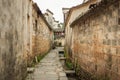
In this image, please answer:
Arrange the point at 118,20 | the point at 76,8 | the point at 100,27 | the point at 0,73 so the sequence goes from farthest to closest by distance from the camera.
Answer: the point at 76,8
the point at 100,27
the point at 118,20
the point at 0,73

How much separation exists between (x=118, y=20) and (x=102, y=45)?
47.8 inches

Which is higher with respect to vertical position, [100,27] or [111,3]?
[111,3]

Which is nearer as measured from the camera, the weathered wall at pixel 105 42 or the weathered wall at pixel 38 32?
the weathered wall at pixel 105 42

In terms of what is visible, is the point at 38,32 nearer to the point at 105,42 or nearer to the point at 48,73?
the point at 48,73

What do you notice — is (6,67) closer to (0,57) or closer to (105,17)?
(0,57)

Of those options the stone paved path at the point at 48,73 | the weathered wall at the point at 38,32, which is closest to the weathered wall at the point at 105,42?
the stone paved path at the point at 48,73

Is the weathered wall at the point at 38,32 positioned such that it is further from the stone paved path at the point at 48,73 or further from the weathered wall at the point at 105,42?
the weathered wall at the point at 105,42

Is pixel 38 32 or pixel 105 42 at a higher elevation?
pixel 38 32

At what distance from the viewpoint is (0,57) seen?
12.6 feet

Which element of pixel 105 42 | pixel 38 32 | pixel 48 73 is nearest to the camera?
pixel 105 42

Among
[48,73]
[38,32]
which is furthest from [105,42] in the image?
[38,32]

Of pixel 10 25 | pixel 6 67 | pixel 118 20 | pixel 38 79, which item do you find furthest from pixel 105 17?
pixel 38 79

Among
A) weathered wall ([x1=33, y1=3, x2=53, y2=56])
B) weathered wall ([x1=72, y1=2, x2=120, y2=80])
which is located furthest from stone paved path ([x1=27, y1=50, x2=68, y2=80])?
weathered wall ([x1=33, y1=3, x2=53, y2=56])

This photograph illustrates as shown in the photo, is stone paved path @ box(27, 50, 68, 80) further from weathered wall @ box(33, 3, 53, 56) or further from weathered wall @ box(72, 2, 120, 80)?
weathered wall @ box(33, 3, 53, 56)
